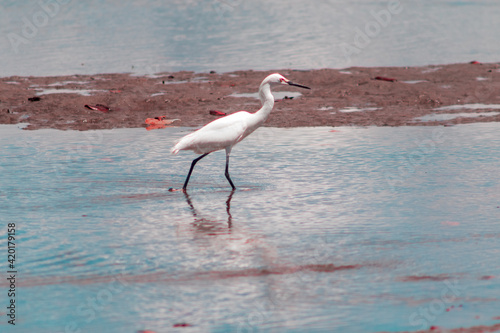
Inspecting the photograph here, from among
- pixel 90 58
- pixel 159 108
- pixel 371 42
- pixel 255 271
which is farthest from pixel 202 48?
pixel 255 271

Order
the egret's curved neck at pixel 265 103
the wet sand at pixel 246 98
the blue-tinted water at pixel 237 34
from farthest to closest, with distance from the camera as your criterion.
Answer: the blue-tinted water at pixel 237 34, the wet sand at pixel 246 98, the egret's curved neck at pixel 265 103

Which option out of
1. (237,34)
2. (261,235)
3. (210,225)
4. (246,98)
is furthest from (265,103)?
(237,34)

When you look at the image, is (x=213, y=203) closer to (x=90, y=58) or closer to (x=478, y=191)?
(x=478, y=191)

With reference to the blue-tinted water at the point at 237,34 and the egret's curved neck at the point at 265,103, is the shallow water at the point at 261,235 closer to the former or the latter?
the egret's curved neck at the point at 265,103

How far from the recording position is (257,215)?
6824 millimetres

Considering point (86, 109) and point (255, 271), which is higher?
point (86, 109)

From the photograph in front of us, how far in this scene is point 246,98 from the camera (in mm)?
13992

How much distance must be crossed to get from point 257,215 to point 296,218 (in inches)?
16.7

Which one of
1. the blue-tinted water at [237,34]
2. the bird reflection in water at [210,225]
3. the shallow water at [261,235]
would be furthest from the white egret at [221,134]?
the blue-tinted water at [237,34]

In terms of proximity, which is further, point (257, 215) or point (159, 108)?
point (159, 108)

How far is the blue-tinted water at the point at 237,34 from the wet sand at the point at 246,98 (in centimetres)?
190

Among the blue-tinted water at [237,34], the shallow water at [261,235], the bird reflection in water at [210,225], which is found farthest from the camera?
the blue-tinted water at [237,34]

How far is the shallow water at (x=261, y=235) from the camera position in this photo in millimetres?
4477

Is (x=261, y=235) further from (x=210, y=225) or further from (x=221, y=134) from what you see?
(x=221, y=134)
